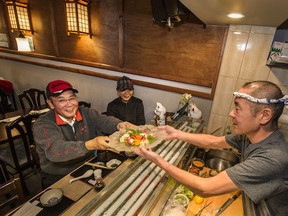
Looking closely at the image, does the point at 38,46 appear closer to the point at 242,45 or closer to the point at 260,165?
the point at 242,45

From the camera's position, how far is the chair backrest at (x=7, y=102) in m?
5.03

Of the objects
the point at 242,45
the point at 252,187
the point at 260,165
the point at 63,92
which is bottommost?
the point at 252,187

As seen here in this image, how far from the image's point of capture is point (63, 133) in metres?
2.55

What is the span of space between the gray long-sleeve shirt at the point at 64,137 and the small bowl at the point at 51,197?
0.43m

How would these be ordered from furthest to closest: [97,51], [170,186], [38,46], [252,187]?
1. [38,46]
2. [97,51]
3. [170,186]
4. [252,187]

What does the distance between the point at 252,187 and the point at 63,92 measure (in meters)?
2.37

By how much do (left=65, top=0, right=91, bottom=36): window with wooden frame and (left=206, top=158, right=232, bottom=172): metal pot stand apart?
4.37m

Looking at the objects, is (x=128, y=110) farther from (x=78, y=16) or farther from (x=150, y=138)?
(x=78, y=16)

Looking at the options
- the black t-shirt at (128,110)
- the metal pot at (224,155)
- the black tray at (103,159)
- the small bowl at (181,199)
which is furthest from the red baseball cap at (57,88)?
the metal pot at (224,155)

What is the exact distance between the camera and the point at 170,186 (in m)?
1.77

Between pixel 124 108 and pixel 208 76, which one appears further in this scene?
pixel 124 108

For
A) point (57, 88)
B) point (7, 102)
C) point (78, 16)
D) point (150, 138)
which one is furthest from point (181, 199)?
point (7, 102)

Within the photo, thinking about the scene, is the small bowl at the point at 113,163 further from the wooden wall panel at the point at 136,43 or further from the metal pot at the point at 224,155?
the wooden wall panel at the point at 136,43

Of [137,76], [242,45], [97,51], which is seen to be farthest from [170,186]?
[97,51]
